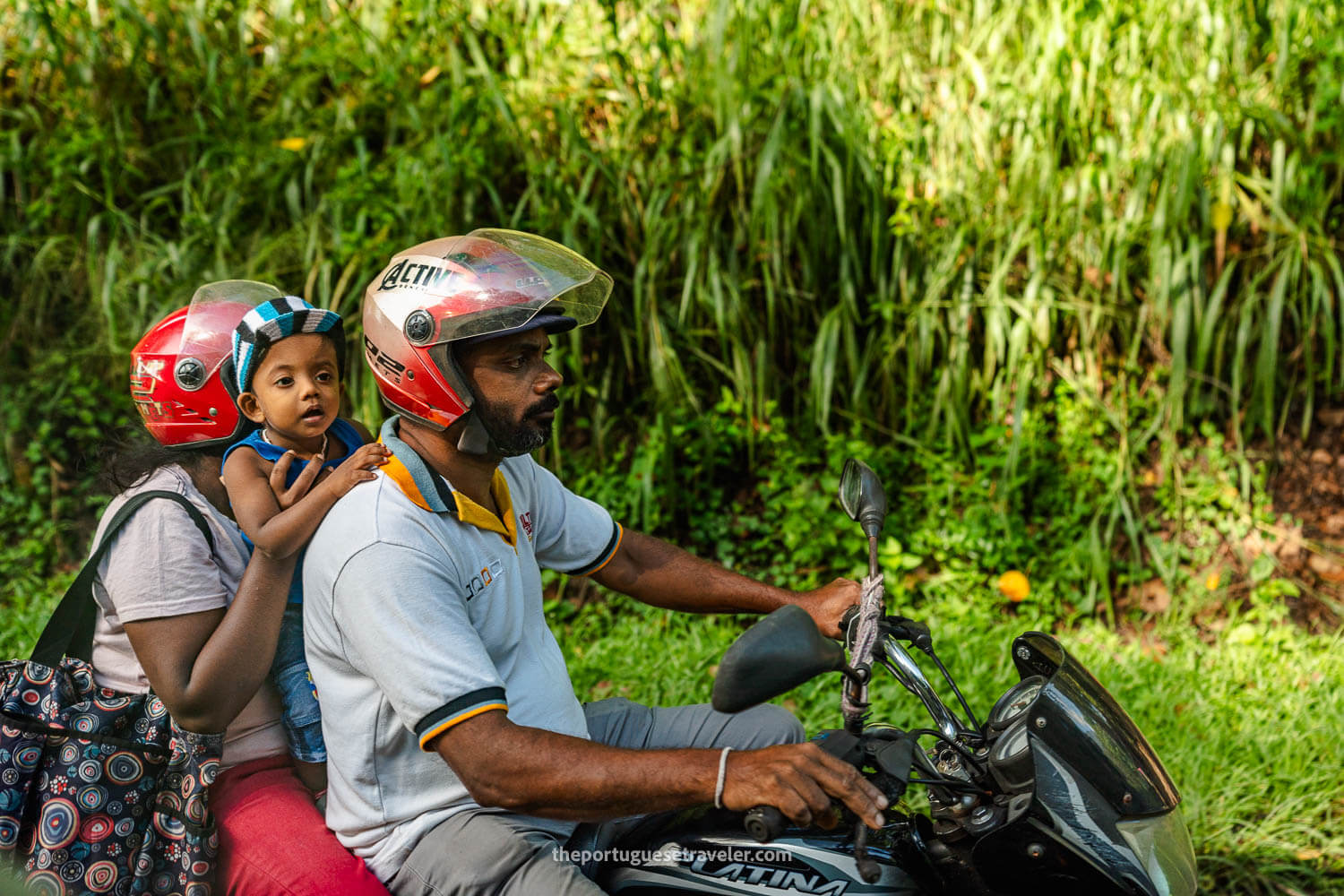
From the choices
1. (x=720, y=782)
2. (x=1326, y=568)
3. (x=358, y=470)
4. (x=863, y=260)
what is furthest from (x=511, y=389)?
(x=1326, y=568)

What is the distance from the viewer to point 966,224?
A: 4766mm

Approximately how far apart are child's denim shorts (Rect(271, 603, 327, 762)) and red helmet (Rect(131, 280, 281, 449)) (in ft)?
1.37

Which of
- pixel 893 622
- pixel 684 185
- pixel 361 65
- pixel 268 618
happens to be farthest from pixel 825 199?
pixel 268 618

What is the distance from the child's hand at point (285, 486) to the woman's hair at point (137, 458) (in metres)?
0.24

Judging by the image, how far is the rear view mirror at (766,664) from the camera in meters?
1.52

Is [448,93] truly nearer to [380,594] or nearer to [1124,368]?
[1124,368]

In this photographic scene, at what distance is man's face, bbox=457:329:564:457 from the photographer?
2020 millimetres

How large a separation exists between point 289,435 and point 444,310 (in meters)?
0.50

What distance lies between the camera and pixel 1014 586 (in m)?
4.40

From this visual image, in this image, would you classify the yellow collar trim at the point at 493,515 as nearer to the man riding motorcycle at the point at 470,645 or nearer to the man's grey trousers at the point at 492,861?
the man riding motorcycle at the point at 470,645

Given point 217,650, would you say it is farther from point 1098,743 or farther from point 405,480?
point 1098,743

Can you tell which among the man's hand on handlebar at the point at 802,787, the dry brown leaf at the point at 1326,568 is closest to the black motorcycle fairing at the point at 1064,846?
the man's hand on handlebar at the point at 802,787

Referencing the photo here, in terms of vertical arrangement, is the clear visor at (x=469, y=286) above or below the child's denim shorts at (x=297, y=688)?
above

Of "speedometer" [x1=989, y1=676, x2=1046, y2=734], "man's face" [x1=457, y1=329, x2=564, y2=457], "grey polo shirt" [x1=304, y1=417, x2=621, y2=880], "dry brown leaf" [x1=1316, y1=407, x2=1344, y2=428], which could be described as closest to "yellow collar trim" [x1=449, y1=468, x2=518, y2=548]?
"grey polo shirt" [x1=304, y1=417, x2=621, y2=880]
